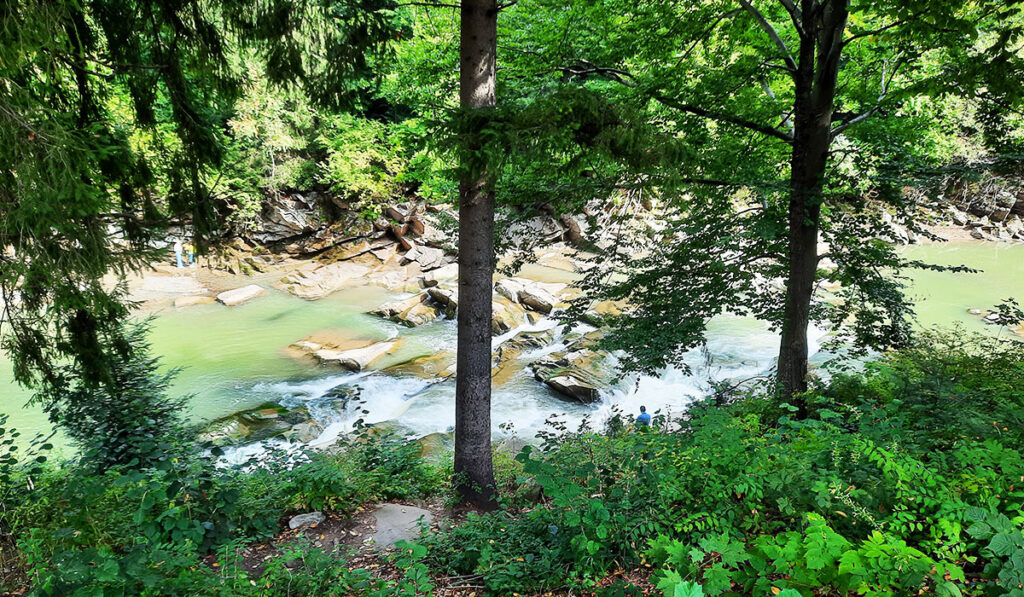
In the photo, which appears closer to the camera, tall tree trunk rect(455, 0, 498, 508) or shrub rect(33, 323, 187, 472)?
tall tree trunk rect(455, 0, 498, 508)

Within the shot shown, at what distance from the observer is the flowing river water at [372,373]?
1030 centimetres

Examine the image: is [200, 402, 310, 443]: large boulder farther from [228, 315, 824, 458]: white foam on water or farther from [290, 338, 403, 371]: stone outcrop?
[290, 338, 403, 371]: stone outcrop

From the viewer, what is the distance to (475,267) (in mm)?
4980

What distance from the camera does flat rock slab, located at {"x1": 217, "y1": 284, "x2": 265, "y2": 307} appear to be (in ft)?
57.6

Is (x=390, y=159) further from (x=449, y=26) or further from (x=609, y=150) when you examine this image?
(x=609, y=150)

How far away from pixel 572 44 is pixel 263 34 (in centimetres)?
390

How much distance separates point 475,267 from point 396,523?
277 cm

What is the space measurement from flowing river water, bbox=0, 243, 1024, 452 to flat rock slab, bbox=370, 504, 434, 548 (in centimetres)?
275

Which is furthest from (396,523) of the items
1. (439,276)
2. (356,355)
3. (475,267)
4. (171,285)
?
(171,285)

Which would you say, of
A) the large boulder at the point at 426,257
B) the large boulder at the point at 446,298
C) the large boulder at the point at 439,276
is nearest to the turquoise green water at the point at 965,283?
the large boulder at the point at 446,298

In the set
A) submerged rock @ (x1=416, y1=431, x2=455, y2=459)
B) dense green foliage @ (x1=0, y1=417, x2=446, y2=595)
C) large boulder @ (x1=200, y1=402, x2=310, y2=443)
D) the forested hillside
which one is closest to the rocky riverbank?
large boulder @ (x1=200, y1=402, x2=310, y2=443)

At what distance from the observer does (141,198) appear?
5176 millimetres

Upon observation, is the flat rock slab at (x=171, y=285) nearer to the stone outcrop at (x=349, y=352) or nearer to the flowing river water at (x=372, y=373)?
the flowing river water at (x=372, y=373)

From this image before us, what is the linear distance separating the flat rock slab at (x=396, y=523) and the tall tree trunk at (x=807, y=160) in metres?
5.05
